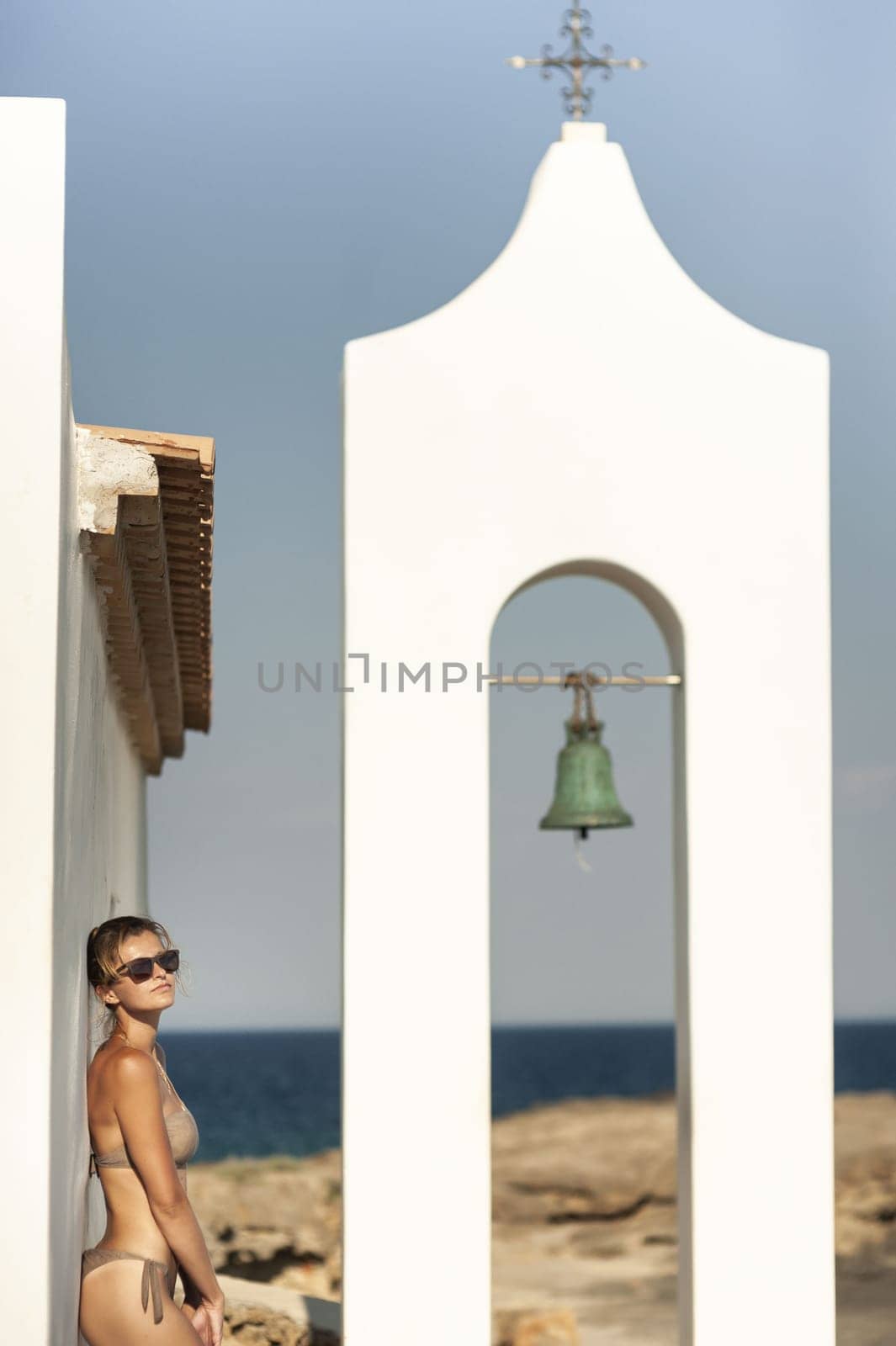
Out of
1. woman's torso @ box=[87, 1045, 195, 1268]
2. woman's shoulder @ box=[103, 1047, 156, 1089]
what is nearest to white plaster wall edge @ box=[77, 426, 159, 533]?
woman's shoulder @ box=[103, 1047, 156, 1089]

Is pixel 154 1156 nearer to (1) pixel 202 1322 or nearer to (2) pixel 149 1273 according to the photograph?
(2) pixel 149 1273

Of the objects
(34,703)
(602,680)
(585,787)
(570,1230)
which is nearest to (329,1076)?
(570,1230)

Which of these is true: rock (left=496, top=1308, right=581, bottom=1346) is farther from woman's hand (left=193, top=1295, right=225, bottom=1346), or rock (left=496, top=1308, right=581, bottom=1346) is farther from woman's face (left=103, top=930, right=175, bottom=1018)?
woman's face (left=103, top=930, right=175, bottom=1018)

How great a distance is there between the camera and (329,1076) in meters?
58.7

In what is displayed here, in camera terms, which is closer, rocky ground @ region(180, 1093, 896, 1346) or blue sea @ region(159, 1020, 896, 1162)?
rocky ground @ region(180, 1093, 896, 1346)

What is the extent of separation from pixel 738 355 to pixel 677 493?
0.50 m

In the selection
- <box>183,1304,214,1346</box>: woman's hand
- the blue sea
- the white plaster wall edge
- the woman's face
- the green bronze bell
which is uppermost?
A: the white plaster wall edge

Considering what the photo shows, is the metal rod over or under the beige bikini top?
over

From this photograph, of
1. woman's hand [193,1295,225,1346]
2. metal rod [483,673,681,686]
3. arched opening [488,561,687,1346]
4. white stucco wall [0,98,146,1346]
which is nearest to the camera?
white stucco wall [0,98,146,1346]

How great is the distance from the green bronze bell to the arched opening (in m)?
0.12

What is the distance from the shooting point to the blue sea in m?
51.4

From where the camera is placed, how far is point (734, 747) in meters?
5.66

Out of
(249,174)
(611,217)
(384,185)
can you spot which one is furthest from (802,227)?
(611,217)

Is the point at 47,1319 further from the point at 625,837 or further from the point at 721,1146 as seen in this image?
the point at 625,837
